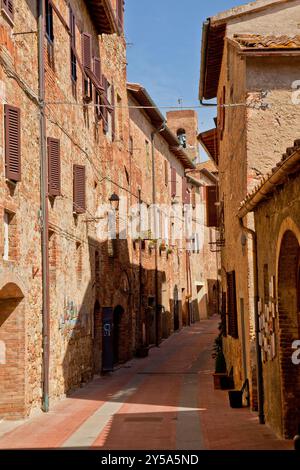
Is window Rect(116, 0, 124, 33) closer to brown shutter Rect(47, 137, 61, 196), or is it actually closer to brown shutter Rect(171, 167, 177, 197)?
brown shutter Rect(47, 137, 61, 196)

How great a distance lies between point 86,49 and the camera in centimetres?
1984

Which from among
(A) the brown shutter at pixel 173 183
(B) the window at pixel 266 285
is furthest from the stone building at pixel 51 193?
(A) the brown shutter at pixel 173 183

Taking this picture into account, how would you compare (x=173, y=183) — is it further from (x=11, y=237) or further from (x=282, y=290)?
(x=282, y=290)

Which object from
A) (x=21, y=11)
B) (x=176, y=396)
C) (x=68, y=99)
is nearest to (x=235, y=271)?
(x=176, y=396)

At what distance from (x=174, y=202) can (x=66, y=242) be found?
75.1 feet

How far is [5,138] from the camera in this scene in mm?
12195

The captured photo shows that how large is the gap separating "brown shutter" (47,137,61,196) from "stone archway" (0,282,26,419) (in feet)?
10.0

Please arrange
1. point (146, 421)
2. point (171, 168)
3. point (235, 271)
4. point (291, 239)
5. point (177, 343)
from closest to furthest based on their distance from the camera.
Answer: point (291, 239) → point (146, 421) → point (235, 271) → point (177, 343) → point (171, 168)

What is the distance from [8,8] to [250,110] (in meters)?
4.93

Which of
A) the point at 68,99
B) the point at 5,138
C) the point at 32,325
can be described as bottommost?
the point at 32,325

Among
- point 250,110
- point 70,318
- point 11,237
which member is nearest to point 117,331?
point 70,318

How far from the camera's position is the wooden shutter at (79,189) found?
18.2m

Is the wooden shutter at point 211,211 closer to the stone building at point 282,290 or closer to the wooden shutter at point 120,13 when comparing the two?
the wooden shutter at point 120,13

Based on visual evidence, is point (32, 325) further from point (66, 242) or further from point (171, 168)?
point (171, 168)
